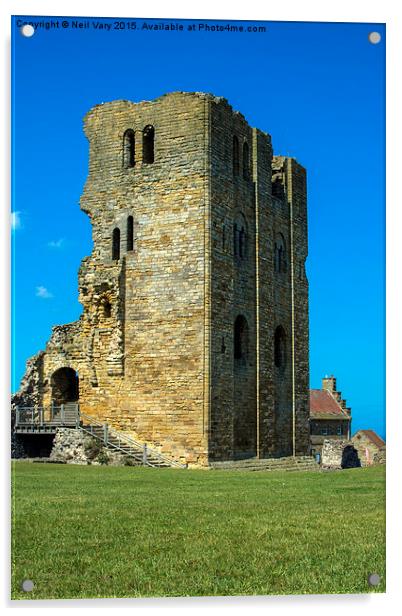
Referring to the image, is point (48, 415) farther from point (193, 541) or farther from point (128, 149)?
point (193, 541)

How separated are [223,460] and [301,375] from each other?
8558mm

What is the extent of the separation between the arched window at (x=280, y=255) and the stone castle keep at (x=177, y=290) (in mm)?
911

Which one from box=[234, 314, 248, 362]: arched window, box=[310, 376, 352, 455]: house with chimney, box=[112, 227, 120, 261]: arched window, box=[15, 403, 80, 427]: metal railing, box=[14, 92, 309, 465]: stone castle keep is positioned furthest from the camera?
box=[310, 376, 352, 455]: house with chimney

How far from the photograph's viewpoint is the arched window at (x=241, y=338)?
3059cm

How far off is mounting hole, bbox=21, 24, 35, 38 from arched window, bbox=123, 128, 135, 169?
2031 centimetres

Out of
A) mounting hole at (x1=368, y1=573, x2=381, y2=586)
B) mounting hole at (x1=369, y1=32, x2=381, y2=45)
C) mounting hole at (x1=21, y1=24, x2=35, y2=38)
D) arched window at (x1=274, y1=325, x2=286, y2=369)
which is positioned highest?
mounting hole at (x1=369, y1=32, x2=381, y2=45)

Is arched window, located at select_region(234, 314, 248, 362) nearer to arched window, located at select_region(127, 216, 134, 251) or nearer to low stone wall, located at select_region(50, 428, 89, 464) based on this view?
arched window, located at select_region(127, 216, 134, 251)

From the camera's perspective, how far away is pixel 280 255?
3400cm

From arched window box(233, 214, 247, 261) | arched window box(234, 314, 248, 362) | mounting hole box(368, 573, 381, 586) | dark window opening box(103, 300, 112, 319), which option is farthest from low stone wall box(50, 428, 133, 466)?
mounting hole box(368, 573, 381, 586)

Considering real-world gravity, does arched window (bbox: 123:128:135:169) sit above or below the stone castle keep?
above

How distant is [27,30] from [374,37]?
12.5 feet

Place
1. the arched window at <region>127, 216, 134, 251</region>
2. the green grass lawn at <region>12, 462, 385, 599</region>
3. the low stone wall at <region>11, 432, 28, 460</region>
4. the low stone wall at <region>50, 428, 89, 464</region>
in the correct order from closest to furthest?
1. the green grass lawn at <region>12, 462, 385, 599</region>
2. the low stone wall at <region>50, 428, 89, 464</region>
3. the low stone wall at <region>11, 432, 28, 460</region>
4. the arched window at <region>127, 216, 134, 251</region>

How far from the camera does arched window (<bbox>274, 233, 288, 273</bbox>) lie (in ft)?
111

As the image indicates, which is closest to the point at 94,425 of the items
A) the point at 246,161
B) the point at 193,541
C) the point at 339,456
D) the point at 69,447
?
the point at 69,447
